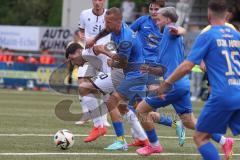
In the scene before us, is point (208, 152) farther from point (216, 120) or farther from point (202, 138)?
point (216, 120)

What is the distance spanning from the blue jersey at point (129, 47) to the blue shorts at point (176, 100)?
0.99 meters

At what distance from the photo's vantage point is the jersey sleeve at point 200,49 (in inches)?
331

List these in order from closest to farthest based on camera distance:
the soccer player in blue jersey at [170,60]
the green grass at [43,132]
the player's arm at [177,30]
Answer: the player's arm at [177,30], the soccer player in blue jersey at [170,60], the green grass at [43,132]

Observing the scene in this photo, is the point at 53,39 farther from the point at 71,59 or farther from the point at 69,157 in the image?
the point at 69,157

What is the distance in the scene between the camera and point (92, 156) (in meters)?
10.9

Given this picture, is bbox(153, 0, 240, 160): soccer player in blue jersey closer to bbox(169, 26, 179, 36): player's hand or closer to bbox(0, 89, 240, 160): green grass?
bbox(169, 26, 179, 36): player's hand

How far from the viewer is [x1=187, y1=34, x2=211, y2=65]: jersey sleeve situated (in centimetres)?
840

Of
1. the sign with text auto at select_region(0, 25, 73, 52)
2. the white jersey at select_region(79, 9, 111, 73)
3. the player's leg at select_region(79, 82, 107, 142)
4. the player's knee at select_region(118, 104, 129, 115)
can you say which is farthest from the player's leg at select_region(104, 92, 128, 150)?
the sign with text auto at select_region(0, 25, 73, 52)

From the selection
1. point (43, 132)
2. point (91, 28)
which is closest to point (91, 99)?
point (43, 132)

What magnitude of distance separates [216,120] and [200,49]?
84cm

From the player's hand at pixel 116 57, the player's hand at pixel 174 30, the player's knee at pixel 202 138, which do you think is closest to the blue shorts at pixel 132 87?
the player's hand at pixel 116 57

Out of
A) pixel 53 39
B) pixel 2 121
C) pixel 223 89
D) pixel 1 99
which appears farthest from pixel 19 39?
pixel 223 89

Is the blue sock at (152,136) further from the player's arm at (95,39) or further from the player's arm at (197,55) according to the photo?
the player's arm at (197,55)

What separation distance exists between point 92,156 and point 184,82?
69.1 inches
